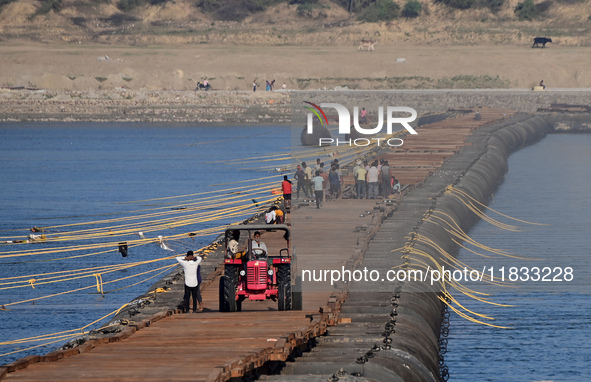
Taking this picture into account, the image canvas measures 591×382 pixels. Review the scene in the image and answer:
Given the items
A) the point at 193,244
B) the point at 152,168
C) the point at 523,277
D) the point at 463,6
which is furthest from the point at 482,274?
the point at 463,6

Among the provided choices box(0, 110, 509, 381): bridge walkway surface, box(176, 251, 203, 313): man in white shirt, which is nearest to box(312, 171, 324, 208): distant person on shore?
box(0, 110, 509, 381): bridge walkway surface

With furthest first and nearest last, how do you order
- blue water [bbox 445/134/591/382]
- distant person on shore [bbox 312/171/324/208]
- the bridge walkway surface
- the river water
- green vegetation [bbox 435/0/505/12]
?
green vegetation [bbox 435/0/505/12] → the river water → distant person on shore [bbox 312/171/324/208] → blue water [bbox 445/134/591/382] → the bridge walkway surface

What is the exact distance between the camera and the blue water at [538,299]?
31.2 m

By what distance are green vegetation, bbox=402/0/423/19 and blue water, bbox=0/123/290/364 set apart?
121ft

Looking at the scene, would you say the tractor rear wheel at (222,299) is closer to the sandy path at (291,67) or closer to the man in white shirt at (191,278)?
the man in white shirt at (191,278)

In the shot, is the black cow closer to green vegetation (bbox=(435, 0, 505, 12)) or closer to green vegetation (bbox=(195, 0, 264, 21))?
green vegetation (bbox=(435, 0, 505, 12))

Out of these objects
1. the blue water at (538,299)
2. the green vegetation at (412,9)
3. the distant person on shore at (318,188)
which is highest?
the green vegetation at (412,9)

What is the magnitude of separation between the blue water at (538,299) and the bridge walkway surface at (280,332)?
4124 mm

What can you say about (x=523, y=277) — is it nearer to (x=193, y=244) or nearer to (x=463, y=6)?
(x=193, y=244)

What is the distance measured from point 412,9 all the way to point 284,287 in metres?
129

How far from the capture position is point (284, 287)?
78.4 feet

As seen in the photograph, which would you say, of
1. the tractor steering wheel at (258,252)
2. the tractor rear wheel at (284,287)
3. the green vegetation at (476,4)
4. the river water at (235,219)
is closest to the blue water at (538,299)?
the river water at (235,219)

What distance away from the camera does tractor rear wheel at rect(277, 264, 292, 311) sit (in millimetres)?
23688

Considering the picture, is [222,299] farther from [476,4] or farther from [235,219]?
[476,4]
